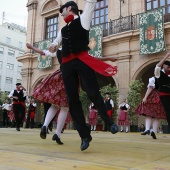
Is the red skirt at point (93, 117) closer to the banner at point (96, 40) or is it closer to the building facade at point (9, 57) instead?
the banner at point (96, 40)

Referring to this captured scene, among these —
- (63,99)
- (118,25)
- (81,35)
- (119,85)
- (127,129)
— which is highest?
(118,25)

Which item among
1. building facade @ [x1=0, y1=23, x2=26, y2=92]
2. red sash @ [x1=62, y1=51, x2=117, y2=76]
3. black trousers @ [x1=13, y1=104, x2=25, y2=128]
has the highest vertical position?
building facade @ [x1=0, y1=23, x2=26, y2=92]

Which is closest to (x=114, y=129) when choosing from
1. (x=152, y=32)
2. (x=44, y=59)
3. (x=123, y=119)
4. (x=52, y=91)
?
(x=52, y=91)

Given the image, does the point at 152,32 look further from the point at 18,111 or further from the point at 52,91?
the point at 52,91

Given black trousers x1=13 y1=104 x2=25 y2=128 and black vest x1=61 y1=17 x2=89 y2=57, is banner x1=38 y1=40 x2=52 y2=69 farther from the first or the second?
black vest x1=61 y1=17 x2=89 y2=57

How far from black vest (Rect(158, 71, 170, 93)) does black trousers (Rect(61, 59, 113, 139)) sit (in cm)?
176

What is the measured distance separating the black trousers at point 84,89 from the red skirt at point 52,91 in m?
0.94

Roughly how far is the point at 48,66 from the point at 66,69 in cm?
A: 1365

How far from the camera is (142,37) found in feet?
39.3

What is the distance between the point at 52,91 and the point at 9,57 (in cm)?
3601

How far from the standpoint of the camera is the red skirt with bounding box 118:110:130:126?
11.1 m

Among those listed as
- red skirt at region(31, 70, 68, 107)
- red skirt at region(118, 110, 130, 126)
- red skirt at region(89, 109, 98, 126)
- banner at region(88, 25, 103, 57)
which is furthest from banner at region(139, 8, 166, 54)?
red skirt at region(31, 70, 68, 107)

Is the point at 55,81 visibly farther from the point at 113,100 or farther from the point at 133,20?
the point at 133,20

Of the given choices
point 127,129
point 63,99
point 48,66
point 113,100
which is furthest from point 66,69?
point 48,66
